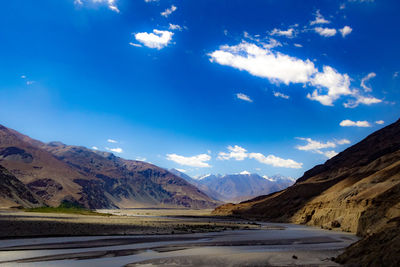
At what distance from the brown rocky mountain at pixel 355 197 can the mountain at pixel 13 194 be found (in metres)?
91.3

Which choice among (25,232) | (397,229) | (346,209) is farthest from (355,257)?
(346,209)

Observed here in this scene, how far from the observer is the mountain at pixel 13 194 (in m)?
117

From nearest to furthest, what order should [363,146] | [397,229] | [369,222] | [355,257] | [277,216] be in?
[397,229]
[355,257]
[369,222]
[277,216]
[363,146]

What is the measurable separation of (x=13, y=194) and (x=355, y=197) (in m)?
127

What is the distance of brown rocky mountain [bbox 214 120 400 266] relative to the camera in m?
30.4

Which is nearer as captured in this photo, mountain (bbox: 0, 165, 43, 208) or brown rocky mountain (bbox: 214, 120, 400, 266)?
brown rocky mountain (bbox: 214, 120, 400, 266)

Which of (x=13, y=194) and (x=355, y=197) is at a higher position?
(x=355, y=197)

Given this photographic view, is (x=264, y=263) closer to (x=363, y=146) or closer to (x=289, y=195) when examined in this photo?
(x=289, y=195)

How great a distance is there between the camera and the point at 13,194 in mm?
127438

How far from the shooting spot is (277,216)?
103000 mm

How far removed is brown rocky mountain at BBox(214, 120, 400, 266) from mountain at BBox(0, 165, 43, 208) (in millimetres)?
91255

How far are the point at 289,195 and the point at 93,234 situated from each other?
90.6 m

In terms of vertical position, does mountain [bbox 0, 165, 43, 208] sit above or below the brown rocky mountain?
below

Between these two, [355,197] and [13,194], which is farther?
[13,194]
